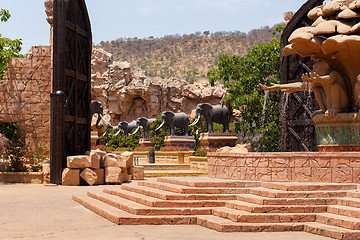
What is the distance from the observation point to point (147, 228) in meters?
8.81

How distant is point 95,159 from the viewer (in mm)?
17438

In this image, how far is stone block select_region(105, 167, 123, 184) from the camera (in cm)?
1762

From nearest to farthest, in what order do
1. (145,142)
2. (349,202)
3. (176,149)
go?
(349,202), (176,149), (145,142)

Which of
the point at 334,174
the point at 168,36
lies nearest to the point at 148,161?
the point at 334,174

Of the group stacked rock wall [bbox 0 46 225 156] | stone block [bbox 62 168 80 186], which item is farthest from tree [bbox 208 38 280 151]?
stacked rock wall [bbox 0 46 225 156]

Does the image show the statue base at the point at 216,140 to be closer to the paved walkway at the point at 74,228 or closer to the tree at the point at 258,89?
the tree at the point at 258,89

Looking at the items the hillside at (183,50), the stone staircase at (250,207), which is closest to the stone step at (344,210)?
the stone staircase at (250,207)

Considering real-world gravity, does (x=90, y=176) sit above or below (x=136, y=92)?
below

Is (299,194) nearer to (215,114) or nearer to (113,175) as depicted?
(113,175)

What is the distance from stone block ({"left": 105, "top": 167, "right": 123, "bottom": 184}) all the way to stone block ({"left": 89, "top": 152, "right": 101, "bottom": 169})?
433mm

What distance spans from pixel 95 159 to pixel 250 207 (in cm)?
936

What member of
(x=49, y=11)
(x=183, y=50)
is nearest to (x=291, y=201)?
(x=49, y=11)

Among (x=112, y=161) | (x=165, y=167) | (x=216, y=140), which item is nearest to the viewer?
(x=112, y=161)

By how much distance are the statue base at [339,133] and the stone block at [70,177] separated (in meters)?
8.81
